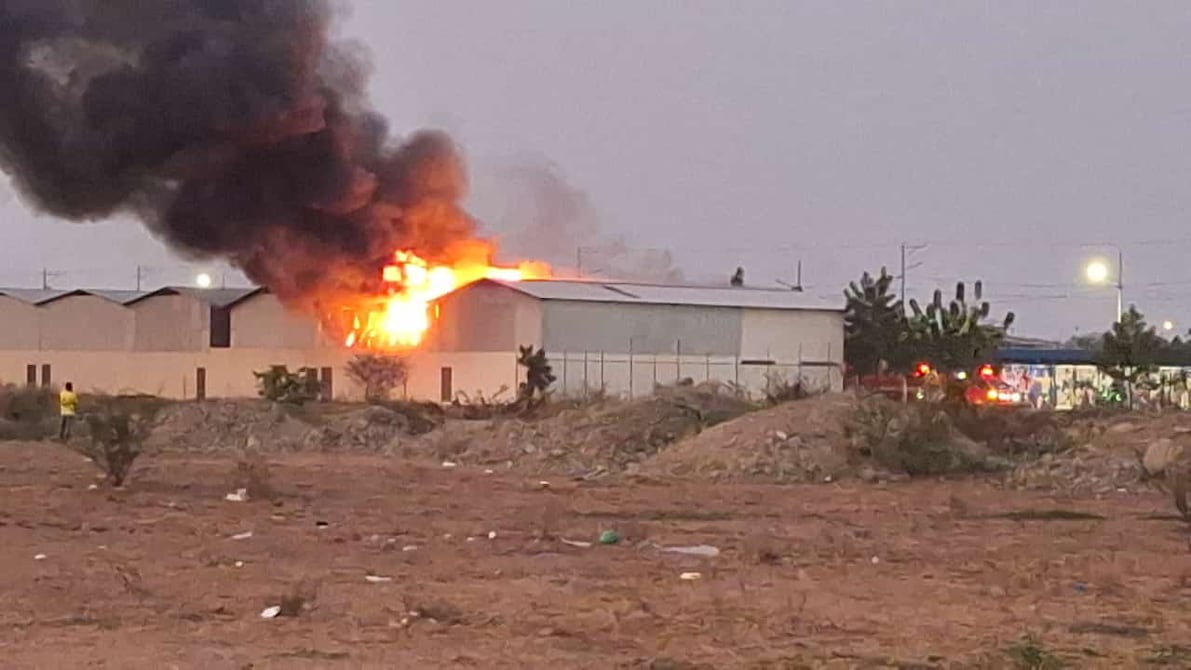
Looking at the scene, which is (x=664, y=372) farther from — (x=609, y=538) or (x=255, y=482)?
(x=609, y=538)

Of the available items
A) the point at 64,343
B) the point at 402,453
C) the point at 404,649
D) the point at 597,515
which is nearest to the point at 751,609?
the point at 404,649

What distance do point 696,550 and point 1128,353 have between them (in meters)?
46.2

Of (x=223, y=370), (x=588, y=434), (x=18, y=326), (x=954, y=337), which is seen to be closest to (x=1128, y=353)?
(x=954, y=337)

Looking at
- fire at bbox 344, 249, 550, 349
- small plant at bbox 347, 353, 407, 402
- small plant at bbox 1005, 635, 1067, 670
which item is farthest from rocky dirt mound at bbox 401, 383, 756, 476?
small plant at bbox 1005, 635, 1067, 670

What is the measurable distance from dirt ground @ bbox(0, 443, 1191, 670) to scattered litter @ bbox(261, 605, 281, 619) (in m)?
0.14

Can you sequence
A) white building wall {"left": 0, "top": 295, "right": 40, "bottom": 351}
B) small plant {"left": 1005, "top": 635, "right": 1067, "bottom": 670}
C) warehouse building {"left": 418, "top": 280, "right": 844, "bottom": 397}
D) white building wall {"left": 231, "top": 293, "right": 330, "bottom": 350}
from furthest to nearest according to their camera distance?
white building wall {"left": 0, "top": 295, "right": 40, "bottom": 351}
white building wall {"left": 231, "top": 293, "right": 330, "bottom": 350}
warehouse building {"left": 418, "top": 280, "right": 844, "bottom": 397}
small plant {"left": 1005, "top": 635, "right": 1067, "bottom": 670}

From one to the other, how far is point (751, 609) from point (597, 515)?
1133 centimetres

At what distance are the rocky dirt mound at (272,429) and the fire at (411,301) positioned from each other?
46.5 feet

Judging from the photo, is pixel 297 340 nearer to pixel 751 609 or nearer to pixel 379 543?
pixel 379 543

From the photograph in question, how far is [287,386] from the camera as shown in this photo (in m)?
63.0

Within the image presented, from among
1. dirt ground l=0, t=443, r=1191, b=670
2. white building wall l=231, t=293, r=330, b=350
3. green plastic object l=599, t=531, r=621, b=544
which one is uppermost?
white building wall l=231, t=293, r=330, b=350

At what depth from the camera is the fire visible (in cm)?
6769

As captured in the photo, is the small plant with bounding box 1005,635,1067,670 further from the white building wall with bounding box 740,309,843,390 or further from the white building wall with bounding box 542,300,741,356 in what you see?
the white building wall with bounding box 740,309,843,390

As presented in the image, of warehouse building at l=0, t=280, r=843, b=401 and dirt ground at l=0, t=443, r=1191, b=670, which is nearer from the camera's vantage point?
dirt ground at l=0, t=443, r=1191, b=670
